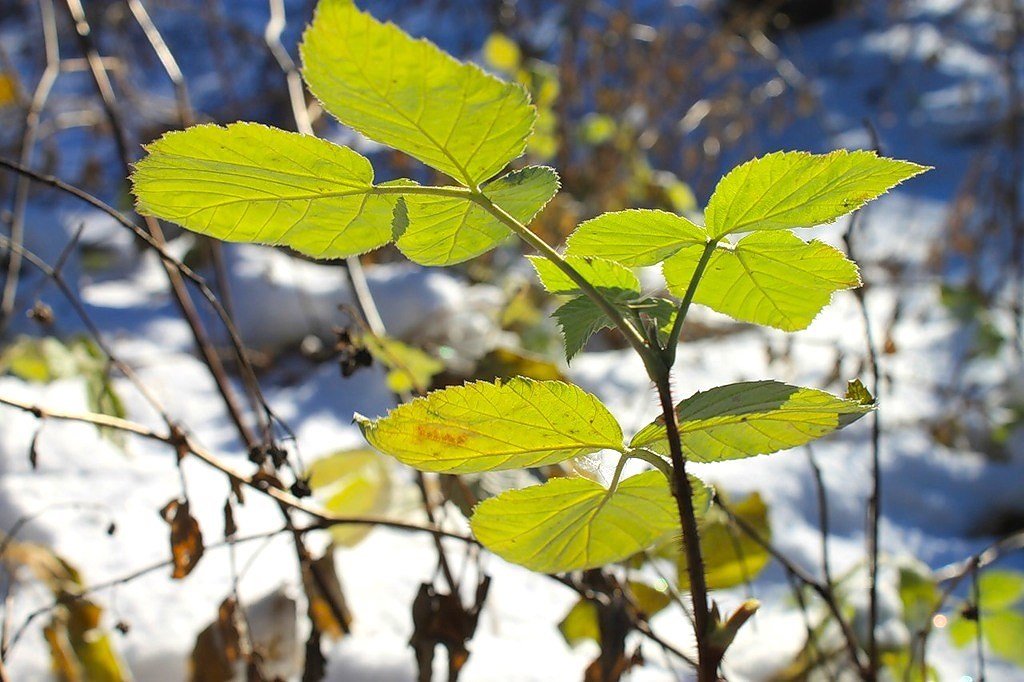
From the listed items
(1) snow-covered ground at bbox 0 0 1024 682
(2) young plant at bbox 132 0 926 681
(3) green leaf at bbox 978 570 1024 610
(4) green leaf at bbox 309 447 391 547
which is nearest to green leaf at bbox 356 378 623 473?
(2) young plant at bbox 132 0 926 681

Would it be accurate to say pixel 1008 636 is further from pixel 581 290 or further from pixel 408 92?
pixel 408 92

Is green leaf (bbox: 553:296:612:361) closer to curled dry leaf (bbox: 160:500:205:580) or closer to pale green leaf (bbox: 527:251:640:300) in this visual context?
pale green leaf (bbox: 527:251:640:300)

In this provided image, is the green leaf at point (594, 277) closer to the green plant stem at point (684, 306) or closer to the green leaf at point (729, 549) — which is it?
the green plant stem at point (684, 306)

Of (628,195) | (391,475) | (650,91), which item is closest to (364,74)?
(391,475)

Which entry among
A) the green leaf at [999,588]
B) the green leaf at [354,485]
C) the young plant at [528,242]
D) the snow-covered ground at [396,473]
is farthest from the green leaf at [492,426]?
the green leaf at [999,588]

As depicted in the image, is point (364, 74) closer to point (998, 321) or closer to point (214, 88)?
point (998, 321)

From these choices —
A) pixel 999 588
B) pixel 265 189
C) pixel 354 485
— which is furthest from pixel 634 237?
pixel 999 588
